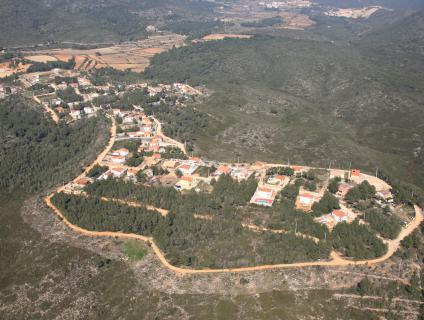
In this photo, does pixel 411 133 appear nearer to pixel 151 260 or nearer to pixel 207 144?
pixel 207 144

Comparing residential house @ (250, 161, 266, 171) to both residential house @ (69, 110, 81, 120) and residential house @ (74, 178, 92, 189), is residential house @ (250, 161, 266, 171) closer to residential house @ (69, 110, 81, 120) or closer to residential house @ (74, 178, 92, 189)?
residential house @ (74, 178, 92, 189)

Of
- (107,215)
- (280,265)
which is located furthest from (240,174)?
(280,265)

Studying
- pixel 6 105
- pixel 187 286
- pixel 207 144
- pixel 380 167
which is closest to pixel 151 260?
pixel 187 286

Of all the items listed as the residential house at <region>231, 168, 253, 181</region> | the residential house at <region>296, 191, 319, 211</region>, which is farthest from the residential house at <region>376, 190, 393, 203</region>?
the residential house at <region>231, 168, 253, 181</region>

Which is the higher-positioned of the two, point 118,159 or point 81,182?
point 118,159

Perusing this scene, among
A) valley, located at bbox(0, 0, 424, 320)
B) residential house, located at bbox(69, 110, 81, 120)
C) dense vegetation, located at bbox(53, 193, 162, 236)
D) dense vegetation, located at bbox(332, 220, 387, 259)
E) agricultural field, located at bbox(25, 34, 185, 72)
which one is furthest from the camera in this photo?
agricultural field, located at bbox(25, 34, 185, 72)

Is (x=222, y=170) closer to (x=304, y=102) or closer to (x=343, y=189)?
(x=343, y=189)

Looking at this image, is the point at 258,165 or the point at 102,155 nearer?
the point at 258,165

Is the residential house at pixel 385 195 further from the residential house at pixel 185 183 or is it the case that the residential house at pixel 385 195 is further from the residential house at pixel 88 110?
the residential house at pixel 88 110

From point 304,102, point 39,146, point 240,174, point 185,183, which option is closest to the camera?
point 185,183
